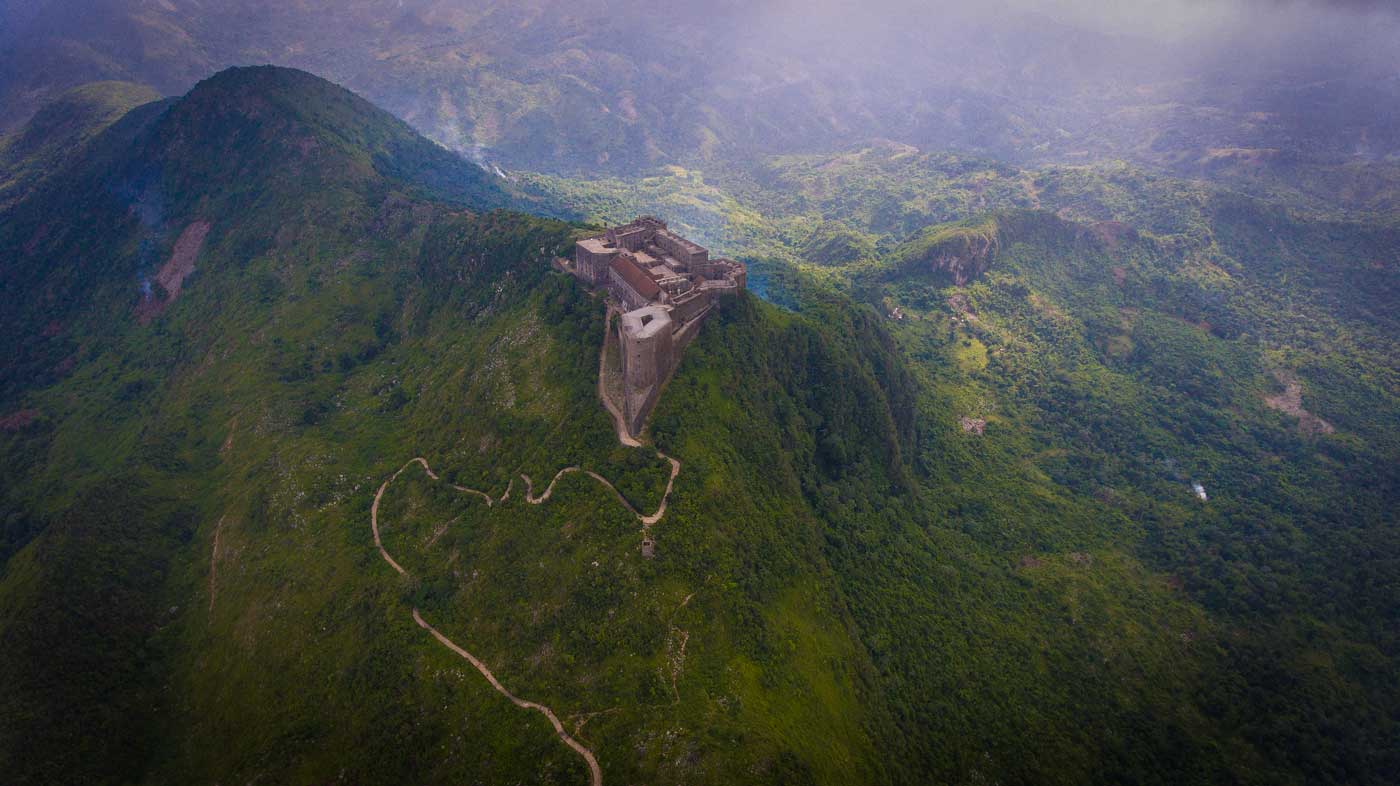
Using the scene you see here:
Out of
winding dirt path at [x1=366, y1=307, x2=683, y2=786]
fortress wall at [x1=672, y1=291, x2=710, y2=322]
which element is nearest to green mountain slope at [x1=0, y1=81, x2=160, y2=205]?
winding dirt path at [x1=366, y1=307, x2=683, y2=786]

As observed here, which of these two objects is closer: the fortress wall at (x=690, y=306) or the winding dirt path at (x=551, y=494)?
the winding dirt path at (x=551, y=494)

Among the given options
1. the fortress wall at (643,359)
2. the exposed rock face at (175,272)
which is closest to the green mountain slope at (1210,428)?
the fortress wall at (643,359)

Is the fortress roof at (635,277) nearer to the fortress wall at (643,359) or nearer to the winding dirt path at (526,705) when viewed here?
the fortress wall at (643,359)

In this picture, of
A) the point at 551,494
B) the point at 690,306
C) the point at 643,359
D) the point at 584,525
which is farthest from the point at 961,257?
the point at 584,525

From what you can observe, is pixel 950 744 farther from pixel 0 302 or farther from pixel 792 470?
pixel 0 302

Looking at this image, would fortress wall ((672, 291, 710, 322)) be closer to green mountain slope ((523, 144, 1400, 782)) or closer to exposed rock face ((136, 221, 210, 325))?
green mountain slope ((523, 144, 1400, 782))

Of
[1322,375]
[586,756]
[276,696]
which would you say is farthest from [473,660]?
[1322,375]
